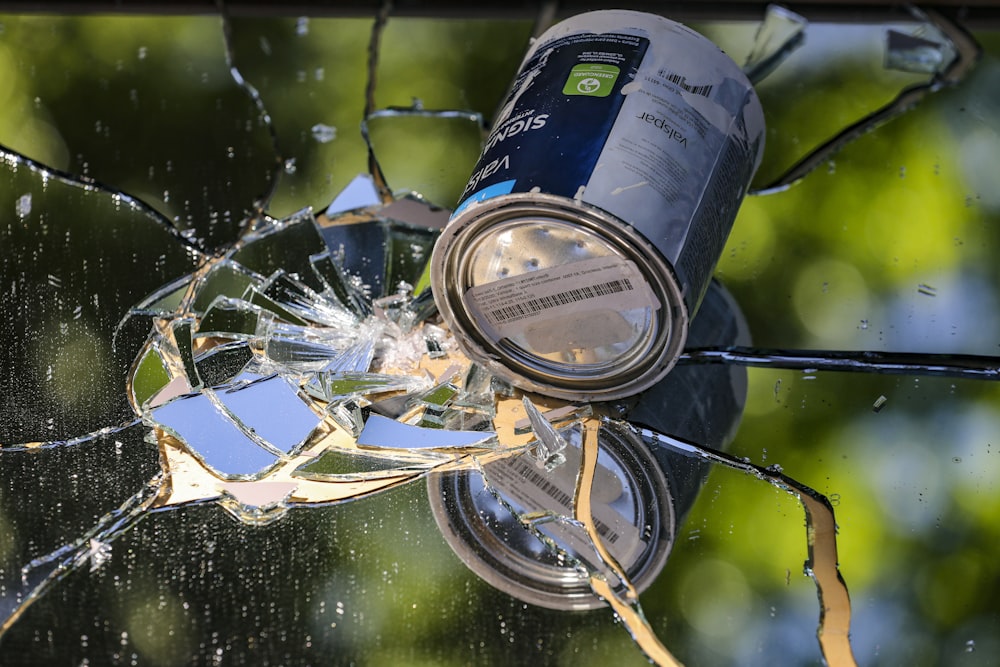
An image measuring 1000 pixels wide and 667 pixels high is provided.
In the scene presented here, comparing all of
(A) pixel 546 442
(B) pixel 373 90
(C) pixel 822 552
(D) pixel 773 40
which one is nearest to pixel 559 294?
(A) pixel 546 442

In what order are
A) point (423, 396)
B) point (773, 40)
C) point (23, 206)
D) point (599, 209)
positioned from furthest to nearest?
point (773, 40) < point (23, 206) < point (423, 396) < point (599, 209)

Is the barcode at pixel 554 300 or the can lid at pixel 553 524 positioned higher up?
the barcode at pixel 554 300

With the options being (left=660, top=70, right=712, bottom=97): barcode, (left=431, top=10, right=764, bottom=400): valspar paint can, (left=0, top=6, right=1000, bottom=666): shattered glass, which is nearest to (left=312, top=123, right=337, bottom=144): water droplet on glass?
A: (left=0, top=6, right=1000, bottom=666): shattered glass

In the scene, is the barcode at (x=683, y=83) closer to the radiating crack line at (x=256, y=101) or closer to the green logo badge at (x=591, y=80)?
the green logo badge at (x=591, y=80)

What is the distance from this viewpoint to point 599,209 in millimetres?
738

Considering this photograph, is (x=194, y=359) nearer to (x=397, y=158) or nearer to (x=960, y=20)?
(x=397, y=158)

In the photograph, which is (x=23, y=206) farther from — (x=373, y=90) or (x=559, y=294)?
(x=559, y=294)

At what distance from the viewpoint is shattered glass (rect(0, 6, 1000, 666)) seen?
2.45 ft

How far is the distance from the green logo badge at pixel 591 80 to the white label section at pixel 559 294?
0.14m

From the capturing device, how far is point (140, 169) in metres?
1.00

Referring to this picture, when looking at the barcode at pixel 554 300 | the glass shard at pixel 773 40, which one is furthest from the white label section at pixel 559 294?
the glass shard at pixel 773 40

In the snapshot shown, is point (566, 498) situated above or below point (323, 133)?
below

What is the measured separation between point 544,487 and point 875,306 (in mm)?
363

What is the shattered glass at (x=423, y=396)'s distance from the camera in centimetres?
75
